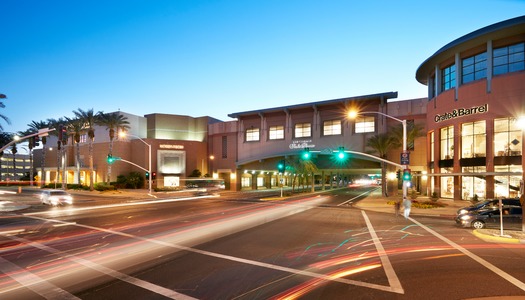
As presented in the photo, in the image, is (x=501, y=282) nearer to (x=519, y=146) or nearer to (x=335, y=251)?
(x=335, y=251)

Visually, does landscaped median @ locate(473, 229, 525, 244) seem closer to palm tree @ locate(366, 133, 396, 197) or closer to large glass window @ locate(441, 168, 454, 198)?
large glass window @ locate(441, 168, 454, 198)

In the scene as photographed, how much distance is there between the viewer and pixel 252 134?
63.0 meters

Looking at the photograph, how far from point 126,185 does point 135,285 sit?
58.0m

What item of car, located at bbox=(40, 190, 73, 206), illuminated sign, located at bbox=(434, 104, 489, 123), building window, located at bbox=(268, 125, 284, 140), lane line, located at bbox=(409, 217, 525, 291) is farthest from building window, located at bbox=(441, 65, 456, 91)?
car, located at bbox=(40, 190, 73, 206)

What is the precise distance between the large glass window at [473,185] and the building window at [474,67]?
1066cm

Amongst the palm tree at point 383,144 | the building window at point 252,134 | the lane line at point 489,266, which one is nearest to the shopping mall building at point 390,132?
the building window at point 252,134

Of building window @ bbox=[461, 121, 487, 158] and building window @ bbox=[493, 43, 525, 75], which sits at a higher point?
building window @ bbox=[493, 43, 525, 75]

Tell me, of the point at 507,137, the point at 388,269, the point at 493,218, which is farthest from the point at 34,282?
the point at 507,137

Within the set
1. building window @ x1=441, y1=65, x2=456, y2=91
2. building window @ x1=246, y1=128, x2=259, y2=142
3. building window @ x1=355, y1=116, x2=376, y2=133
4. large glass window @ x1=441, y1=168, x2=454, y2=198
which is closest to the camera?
large glass window @ x1=441, y1=168, x2=454, y2=198

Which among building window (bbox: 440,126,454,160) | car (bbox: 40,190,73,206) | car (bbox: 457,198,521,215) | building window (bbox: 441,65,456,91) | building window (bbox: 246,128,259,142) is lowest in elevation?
car (bbox: 40,190,73,206)

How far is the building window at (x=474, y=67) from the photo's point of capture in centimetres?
3491

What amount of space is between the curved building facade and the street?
20.0 meters

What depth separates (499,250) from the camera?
11922mm

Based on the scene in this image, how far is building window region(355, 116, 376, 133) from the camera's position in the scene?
50.9m
